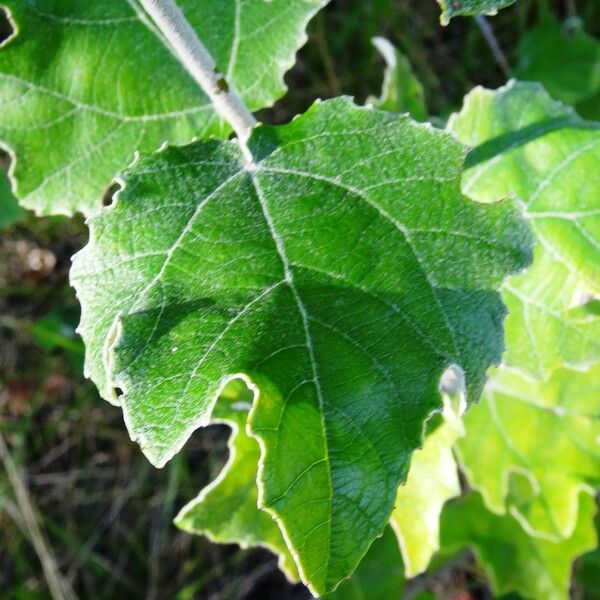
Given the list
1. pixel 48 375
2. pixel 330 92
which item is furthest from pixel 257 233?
pixel 48 375

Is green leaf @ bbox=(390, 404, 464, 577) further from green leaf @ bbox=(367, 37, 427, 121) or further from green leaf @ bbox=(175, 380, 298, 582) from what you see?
green leaf @ bbox=(367, 37, 427, 121)

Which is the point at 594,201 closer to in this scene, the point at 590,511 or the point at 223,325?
the point at 223,325

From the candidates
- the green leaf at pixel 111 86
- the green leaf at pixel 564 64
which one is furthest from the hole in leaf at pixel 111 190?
the green leaf at pixel 564 64

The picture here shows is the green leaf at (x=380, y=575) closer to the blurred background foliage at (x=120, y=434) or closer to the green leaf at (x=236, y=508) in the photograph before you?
the blurred background foliage at (x=120, y=434)

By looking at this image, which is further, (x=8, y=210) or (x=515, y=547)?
Answer: (x=8, y=210)

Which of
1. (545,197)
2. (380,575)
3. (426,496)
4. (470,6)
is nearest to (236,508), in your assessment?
(426,496)

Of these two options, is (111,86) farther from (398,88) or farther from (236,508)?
(236,508)
